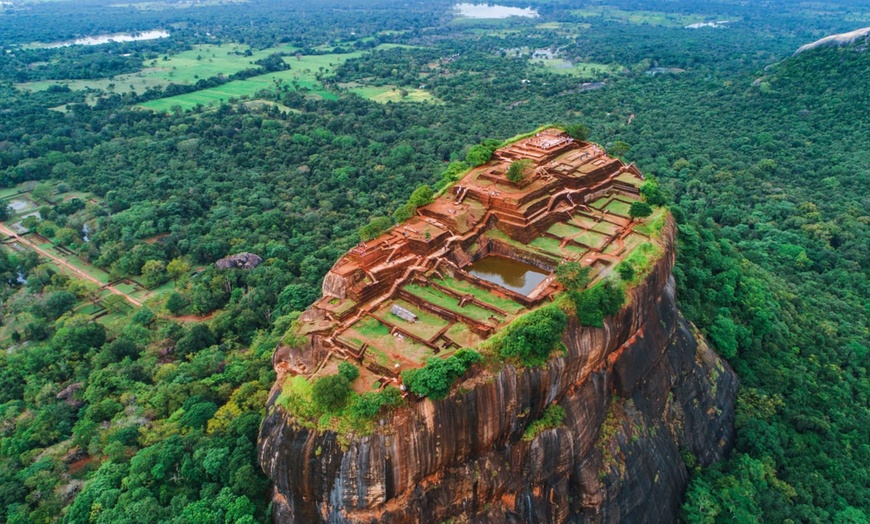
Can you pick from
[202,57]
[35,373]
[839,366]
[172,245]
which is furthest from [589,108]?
[202,57]

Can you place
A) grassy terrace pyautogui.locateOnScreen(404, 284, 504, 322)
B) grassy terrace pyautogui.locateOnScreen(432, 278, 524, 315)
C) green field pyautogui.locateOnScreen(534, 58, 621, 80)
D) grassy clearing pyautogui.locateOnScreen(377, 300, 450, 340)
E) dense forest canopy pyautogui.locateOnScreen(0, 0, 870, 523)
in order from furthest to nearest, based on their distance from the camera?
1. green field pyautogui.locateOnScreen(534, 58, 621, 80)
2. dense forest canopy pyautogui.locateOnScreen(0, 0, 870, 523)
3. grassy terrace pyautogui.locateOnScreen(432, 278, 524, 315)
4. grassy terrace pyautogui.locateOnScreen(404, 284, 504, 322)
5. grassy clearing pyautogui.locateOnScreen(377, 300, 450, 340)

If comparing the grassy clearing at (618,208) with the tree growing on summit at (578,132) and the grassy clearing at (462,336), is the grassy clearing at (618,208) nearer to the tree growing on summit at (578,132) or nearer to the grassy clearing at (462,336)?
the tree growing on summit at (578,132)

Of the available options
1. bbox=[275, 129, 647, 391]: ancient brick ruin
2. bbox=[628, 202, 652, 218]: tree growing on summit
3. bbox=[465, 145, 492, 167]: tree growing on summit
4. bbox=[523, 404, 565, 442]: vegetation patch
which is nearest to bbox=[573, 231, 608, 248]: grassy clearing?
bbox=[275, 129, 647, 391]: ancient brick ruin

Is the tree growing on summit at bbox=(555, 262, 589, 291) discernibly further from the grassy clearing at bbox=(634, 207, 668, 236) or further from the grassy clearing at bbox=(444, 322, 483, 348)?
the grassy clearing at bbox=(634, 207, 668, 236)

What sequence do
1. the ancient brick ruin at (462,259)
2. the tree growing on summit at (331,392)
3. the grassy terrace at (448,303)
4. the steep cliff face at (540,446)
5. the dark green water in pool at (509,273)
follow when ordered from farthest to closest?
the dark green water in pool at (509,273) → the grassy terrace at (448,303) → the ancient brick ruin at (462,259) → the steep cliff face at (540,446) → the tree growing on summit at (331,392)

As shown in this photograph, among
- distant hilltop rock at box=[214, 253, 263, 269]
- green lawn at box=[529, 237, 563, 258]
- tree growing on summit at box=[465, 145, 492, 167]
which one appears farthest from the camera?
distant hilltop rock at box=[214, 253, 263, 269]

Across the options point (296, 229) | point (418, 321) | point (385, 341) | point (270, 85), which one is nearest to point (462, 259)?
point (418, 321)

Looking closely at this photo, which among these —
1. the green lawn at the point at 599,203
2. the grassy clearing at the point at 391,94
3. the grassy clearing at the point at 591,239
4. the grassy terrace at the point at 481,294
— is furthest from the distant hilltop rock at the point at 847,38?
the grassy terrace at the point at 481,294
